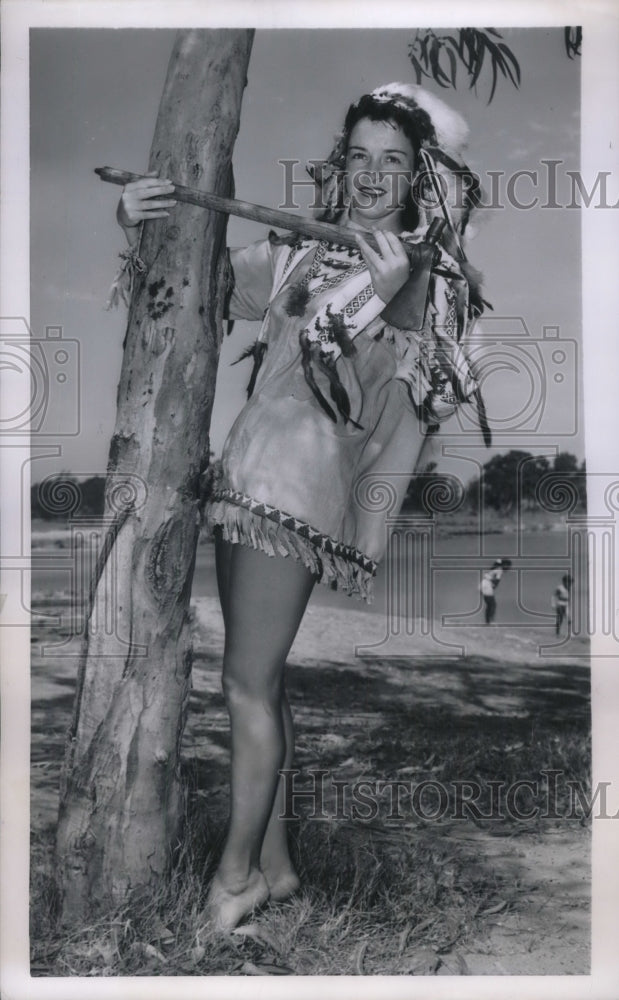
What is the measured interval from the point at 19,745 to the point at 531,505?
5.22 feet

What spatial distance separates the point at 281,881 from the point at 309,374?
4.55 feet

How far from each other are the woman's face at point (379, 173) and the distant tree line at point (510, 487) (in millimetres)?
709

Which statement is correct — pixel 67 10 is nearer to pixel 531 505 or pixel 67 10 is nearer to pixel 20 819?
pixel 531 505

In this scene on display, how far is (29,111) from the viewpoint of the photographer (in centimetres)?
272

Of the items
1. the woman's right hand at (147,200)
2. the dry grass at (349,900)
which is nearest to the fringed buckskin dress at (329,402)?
the woman's right hand at (147,200)

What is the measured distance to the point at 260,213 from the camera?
8.75ft

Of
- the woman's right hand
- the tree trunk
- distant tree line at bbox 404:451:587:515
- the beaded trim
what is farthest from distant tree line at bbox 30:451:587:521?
the woman's right hand

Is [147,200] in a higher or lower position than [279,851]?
higher

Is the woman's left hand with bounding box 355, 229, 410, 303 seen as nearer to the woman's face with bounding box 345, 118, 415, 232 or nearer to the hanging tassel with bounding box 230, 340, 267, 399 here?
the woman's face with bounding box 345, 118, 415, 232

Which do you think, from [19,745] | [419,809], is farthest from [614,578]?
[19,745]

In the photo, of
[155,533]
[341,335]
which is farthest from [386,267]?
[155,533]

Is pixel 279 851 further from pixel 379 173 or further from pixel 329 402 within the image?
pixel 379 173

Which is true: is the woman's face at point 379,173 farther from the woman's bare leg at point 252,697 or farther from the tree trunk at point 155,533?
the woman's bare leg at point 252,697

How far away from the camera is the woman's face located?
268 cm
